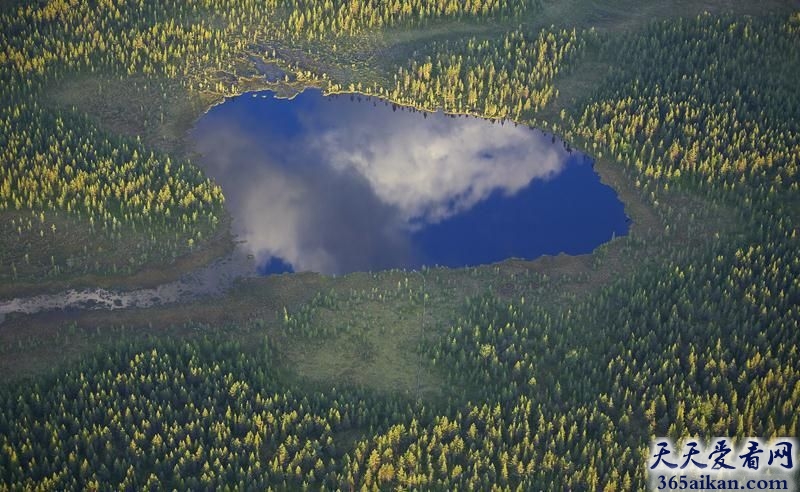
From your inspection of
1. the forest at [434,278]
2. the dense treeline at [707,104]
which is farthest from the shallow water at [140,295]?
the dense treeline at [707,104]

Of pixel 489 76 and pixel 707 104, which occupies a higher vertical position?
Result: pixel 489 76

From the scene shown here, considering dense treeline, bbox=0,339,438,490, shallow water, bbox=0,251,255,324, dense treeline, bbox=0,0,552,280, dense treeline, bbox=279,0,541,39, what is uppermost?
dense treeline, bbox=279,0,541,39

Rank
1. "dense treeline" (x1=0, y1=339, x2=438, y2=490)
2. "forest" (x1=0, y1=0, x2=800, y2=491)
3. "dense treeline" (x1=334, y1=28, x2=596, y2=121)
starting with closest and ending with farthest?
"dense treeline" (x1=0, y1=339, x2=438, y2=490), "forest" (x1=0, y1=0, x2=800, y2=491), "dense treeline" (x1=334, y1=28, x2=596, y2=121)

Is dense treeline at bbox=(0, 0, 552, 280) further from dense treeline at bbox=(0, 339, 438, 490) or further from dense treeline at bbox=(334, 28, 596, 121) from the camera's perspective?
dense treeline at bbox=(0, 339, 438, 490)

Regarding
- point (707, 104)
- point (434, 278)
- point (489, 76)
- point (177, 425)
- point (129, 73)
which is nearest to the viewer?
point (177, 425)

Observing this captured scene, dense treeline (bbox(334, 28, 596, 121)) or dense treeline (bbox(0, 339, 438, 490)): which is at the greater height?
dense treeline (bbox(334, 28, 596, 121))

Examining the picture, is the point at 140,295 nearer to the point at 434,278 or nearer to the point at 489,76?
the point at 434,278

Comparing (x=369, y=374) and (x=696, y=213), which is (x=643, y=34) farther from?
(x=369, y=374)

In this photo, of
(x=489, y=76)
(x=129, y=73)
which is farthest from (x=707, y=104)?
(x=129, y=73)

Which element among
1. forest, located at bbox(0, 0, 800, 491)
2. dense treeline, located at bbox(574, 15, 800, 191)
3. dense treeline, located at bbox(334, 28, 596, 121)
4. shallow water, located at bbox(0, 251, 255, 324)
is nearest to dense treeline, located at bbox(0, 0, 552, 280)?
forest, located at bbox(0, 0, 800, 491)
